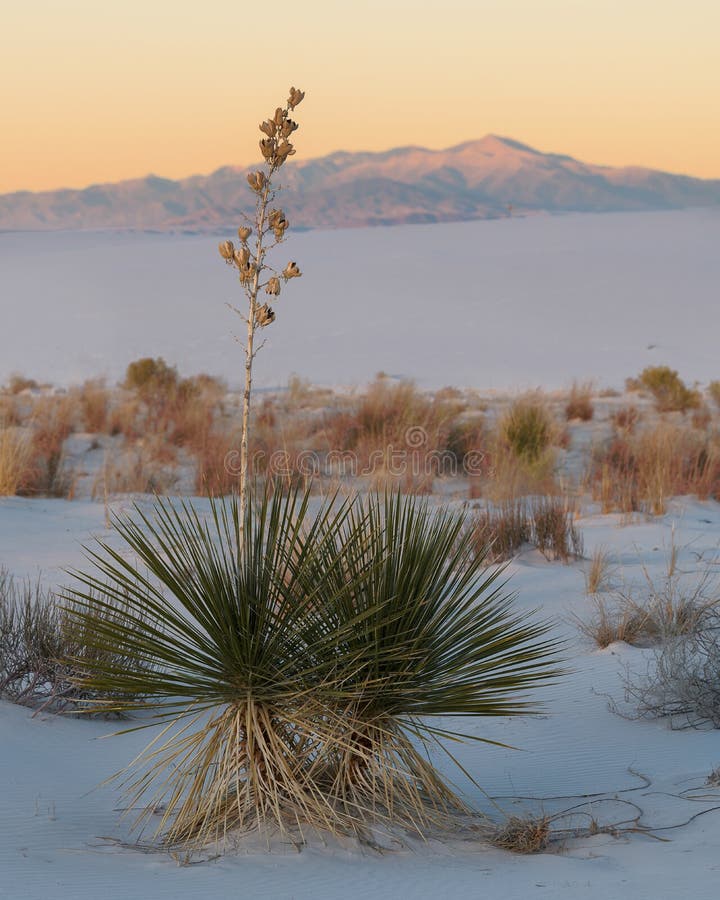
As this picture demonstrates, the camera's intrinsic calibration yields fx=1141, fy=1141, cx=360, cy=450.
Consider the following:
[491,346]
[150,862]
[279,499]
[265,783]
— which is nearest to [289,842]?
[265,783]

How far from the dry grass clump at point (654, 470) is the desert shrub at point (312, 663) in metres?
6.93

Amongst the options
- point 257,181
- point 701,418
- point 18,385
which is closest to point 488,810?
point 257,181

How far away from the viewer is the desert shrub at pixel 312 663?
3.41 meters

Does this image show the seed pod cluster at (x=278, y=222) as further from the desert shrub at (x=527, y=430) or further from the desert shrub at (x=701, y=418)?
the desert shrub at (x=701, y=418)

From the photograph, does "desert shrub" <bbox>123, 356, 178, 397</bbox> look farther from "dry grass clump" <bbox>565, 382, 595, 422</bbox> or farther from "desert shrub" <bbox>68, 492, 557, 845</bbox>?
"desert shrub" <bbox>68, 492, 557, 845</bbox>

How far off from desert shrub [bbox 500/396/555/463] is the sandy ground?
6.41 meters

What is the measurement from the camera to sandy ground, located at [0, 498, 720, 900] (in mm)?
3229

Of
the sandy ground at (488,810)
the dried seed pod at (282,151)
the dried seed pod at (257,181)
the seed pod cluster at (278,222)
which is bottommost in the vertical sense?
the sandy ground at (488,810)

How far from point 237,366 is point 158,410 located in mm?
16222

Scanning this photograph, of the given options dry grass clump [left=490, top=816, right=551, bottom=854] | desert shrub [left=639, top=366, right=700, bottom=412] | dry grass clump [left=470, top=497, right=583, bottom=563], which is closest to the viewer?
dry grass clump [left=490, top=816, right=551, bottom=854]

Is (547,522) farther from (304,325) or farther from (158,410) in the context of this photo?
(304,325)

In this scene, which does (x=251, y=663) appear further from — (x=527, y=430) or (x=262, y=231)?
(x=527, y=430)

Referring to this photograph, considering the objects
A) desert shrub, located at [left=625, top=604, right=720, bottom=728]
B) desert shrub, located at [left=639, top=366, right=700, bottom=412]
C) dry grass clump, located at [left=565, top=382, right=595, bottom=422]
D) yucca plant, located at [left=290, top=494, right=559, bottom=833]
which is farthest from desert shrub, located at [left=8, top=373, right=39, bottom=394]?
yucca plant, located at [left=290, top=494, right=559, bottom=833]

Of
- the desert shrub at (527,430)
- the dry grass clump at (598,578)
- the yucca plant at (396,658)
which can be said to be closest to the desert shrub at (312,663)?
the yucca plant at (396,658)
